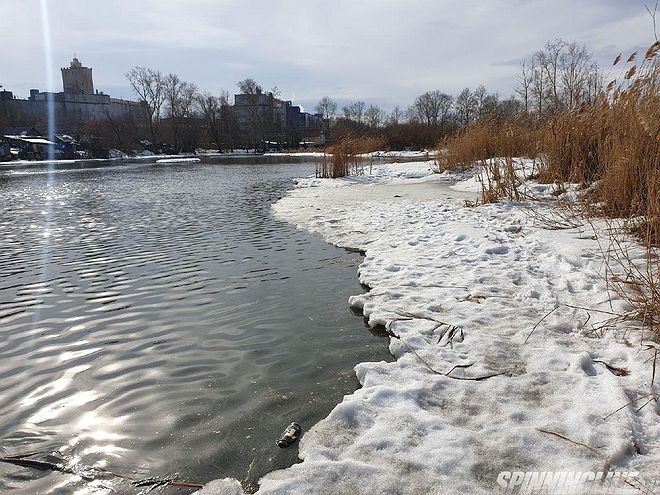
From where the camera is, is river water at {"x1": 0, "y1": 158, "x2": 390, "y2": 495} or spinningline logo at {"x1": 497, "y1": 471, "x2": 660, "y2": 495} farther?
river water at {"x1": 0, "y1": 158, "x2": 390, "y2": 495}

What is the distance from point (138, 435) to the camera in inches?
94.5

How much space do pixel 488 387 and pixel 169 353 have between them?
2.39 meters

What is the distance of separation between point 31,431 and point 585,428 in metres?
3.01

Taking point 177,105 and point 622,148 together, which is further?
point 177,105

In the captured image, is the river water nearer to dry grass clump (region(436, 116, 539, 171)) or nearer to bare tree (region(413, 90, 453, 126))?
dry grass clump (region(436, 116, 539, 171))

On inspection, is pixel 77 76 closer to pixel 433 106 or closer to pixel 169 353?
pixel 433 106

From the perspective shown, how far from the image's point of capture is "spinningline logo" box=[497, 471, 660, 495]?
166cm

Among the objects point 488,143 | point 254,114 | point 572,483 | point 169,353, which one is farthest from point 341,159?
point 254,114

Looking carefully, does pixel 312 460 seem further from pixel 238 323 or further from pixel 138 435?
pixel 238 323

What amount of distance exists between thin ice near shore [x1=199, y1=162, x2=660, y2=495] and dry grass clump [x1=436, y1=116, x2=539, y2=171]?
605cm

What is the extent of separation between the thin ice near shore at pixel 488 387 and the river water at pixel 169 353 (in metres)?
0.25

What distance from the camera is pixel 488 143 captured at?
13.3 m

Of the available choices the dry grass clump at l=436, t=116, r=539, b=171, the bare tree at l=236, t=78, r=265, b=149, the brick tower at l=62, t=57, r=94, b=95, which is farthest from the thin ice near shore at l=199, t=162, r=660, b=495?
the brick tower at l=62, t=57, r=94, b=95

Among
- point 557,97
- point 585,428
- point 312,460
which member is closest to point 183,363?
point 312,460
